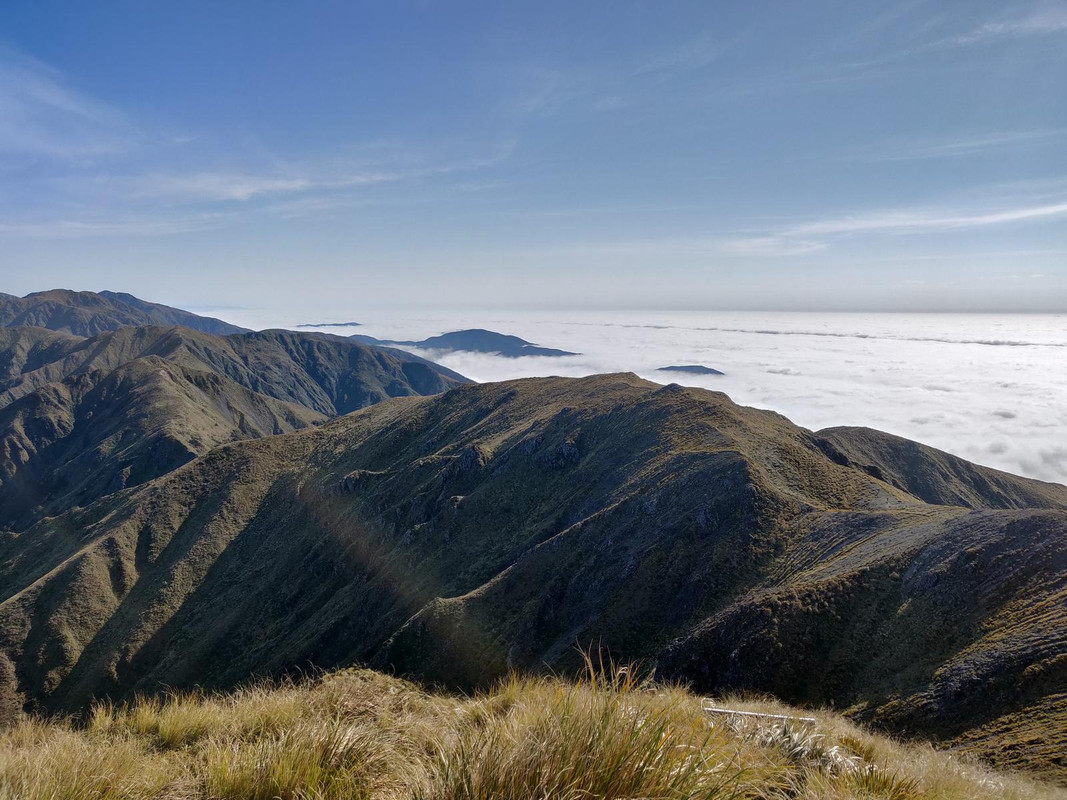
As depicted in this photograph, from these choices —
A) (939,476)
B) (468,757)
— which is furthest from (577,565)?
(939,476)

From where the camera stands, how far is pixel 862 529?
1455 inches

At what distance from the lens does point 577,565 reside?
45312 millimetres

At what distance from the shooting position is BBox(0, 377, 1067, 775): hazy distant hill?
25.6 metres

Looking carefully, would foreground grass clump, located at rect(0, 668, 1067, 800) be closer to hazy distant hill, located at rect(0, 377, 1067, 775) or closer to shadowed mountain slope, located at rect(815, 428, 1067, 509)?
hazy distant hill, located at rect(0, 377, 1067, 775)

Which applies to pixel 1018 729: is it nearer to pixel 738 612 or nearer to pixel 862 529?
pixel 738 612

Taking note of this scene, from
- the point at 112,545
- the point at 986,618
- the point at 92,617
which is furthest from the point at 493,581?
the point at 112,545

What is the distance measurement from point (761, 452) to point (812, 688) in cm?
2860

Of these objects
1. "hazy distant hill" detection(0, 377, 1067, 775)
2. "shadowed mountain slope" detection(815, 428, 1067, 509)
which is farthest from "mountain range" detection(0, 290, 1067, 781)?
"shadowed mountain slope" detection(815, 428, 1067, 509)

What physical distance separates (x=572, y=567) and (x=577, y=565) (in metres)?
0.47

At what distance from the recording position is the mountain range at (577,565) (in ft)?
84.0

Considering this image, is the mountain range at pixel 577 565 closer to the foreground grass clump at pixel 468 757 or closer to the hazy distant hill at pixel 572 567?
the hazy distant hill at pixel 572 567

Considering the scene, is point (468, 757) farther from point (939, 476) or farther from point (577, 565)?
point (939, 476)

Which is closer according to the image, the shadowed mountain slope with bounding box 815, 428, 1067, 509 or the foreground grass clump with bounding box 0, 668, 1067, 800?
the foreground grass clump with bounding box 0, 668, 1067, 800

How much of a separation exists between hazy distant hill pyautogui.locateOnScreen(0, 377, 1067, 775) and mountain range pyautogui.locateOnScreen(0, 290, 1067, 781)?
204 millimetres
